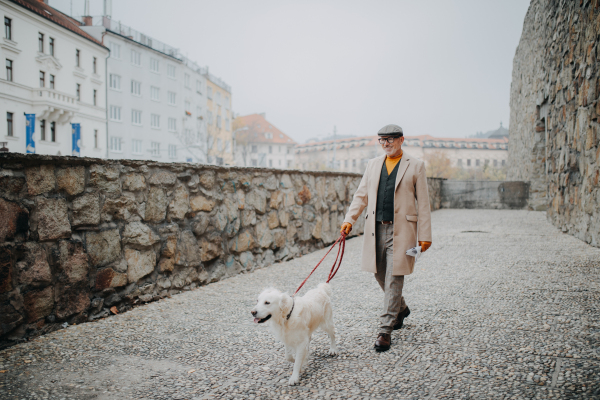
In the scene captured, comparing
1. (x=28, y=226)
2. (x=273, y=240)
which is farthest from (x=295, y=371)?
(x=273, y=240)

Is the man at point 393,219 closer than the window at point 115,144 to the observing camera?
Yes

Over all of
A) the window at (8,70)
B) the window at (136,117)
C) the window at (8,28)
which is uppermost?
the window at (136,117)

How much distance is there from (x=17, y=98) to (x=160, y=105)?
39498 millimetres

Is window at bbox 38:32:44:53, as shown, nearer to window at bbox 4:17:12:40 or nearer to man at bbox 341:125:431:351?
window at bbox 4:17:12:40

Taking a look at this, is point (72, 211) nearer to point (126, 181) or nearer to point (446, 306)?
point (126, 181)

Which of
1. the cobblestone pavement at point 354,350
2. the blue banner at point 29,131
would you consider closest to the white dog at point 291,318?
the cobblestone pavement at point 354,350

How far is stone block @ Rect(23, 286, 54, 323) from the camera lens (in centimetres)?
317

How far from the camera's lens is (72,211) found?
11.6ft

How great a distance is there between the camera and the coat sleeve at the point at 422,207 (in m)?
3.22

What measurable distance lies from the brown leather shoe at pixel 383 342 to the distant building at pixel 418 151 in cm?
7241

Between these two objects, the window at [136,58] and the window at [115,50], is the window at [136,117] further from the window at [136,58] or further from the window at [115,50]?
the window at [115,50]

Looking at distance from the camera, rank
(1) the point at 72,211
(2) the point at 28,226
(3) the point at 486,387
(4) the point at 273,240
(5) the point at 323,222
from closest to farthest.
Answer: (3) the point at 486,387
(2) the point at 28,226
(1) the point at 72,211
(4) the point at 273,240
(5) the point at 323,222

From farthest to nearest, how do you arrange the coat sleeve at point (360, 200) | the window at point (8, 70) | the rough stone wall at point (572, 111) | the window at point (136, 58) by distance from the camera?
the window at point (136, 58)
the rough stone wall at point (572, 111)
the window at point (8, 70)
the coat sleeve at point (360, 200)

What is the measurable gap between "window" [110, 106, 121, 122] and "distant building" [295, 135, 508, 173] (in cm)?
4270
